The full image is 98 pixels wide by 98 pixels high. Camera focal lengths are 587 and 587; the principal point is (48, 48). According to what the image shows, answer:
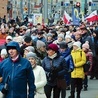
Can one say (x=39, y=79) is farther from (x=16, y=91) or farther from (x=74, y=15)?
(x=74, y=15)

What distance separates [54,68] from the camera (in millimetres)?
11492

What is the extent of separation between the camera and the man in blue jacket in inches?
340

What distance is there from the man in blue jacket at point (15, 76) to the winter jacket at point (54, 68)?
2674 mm

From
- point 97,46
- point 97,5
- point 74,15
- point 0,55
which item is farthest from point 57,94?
point 97,5

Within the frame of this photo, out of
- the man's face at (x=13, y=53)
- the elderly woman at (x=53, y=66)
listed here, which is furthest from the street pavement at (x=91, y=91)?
the man's face at (x=13, y=53)

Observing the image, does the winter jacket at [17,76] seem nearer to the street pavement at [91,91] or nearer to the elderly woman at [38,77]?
the elderly woman at [38,77]

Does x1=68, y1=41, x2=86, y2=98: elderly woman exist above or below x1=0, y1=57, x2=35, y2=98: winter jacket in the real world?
below

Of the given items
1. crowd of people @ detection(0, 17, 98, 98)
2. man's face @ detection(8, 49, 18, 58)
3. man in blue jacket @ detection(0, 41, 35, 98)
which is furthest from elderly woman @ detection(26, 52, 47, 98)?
man's face @ detection(8, 49, 18, 58)

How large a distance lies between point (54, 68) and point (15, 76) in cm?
290

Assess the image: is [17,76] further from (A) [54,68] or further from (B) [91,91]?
(B) [91,91]

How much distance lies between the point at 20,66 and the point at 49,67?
9.21ft

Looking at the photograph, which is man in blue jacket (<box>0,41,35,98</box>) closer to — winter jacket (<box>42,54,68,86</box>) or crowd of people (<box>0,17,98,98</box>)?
crowd of people (<box>0,17,98,98</box>)

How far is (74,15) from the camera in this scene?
28.0m

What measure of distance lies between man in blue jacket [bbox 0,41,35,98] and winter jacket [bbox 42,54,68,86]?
8.77 feet
